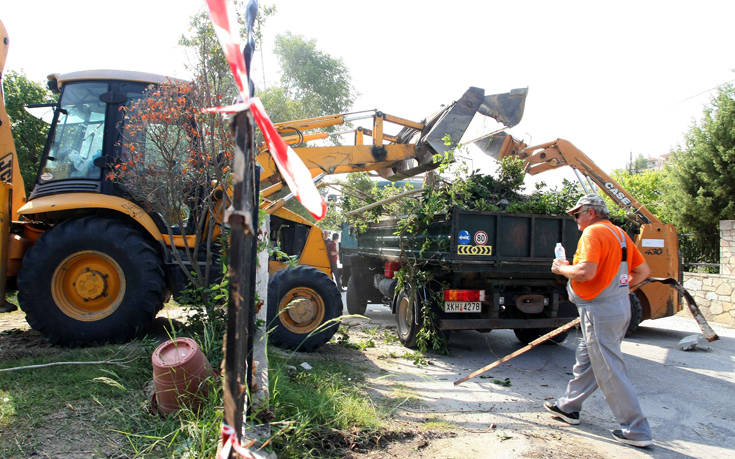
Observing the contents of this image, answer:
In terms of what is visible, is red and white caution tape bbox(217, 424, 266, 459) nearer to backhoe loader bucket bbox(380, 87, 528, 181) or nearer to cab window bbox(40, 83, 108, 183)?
cab window bbox(40, 83, 108, 183)

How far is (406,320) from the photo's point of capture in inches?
257

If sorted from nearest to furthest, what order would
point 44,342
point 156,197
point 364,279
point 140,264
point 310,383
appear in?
point 310,383
point 156,197
point 140,264
point 44,342
point 364,279

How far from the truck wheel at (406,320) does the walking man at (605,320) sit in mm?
2566

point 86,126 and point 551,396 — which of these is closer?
point 551,396

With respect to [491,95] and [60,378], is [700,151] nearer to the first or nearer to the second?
[491,95]

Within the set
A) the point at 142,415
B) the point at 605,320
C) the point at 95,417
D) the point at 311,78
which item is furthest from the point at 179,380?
the point at 311,78

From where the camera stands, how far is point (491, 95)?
7281mm

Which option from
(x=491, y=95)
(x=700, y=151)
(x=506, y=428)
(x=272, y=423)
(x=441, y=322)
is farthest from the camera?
(x=700, y=151)

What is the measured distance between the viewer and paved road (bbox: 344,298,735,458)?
338 cm

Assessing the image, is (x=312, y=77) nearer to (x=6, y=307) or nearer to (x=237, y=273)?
(x=6, y=307)

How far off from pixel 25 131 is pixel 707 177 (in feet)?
53.8

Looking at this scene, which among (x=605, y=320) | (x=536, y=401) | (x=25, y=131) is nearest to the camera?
(x=605, y=320)

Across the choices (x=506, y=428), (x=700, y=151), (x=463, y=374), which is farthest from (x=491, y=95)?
(x=700, y=151)

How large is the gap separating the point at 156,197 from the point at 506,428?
3706mm
